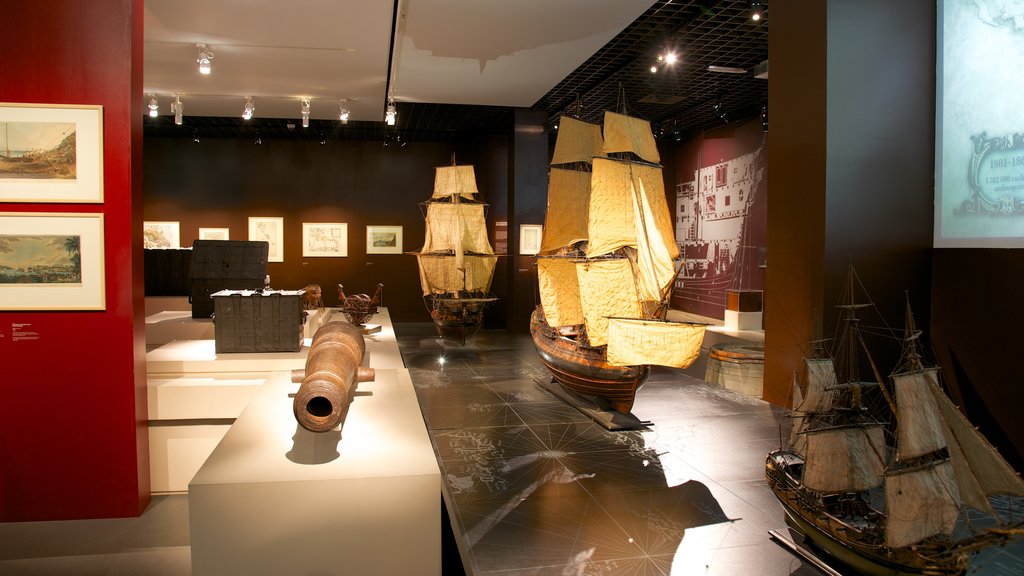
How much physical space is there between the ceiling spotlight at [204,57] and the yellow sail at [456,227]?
24.3ft

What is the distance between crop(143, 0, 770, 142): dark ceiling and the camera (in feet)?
25.0

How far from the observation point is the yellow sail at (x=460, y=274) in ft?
44.9

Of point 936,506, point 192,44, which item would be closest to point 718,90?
point 192,44

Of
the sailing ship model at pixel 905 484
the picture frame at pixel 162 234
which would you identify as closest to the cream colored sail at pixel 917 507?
the sailing ship model at pixel 905 484

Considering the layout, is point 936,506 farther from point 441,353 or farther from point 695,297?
point 695,297

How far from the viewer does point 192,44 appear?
666cm

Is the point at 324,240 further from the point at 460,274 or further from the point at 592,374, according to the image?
the point at 592,374

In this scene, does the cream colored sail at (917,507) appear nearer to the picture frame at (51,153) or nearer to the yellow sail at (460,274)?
the picture frame at (51,153)

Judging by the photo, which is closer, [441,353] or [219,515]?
[219,515]

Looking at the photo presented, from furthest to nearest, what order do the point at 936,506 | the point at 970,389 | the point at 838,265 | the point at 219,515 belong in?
the point at 838,265
the point at 970,389
the point at 936,506
the point at 219,515

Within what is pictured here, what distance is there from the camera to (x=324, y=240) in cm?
1470

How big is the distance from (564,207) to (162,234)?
9.60 meters

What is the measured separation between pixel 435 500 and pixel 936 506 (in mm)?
2477

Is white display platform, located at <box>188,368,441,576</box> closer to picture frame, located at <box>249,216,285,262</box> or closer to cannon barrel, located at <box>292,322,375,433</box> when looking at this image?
cannon barrel, located at <box>292,322,375,433</box>
